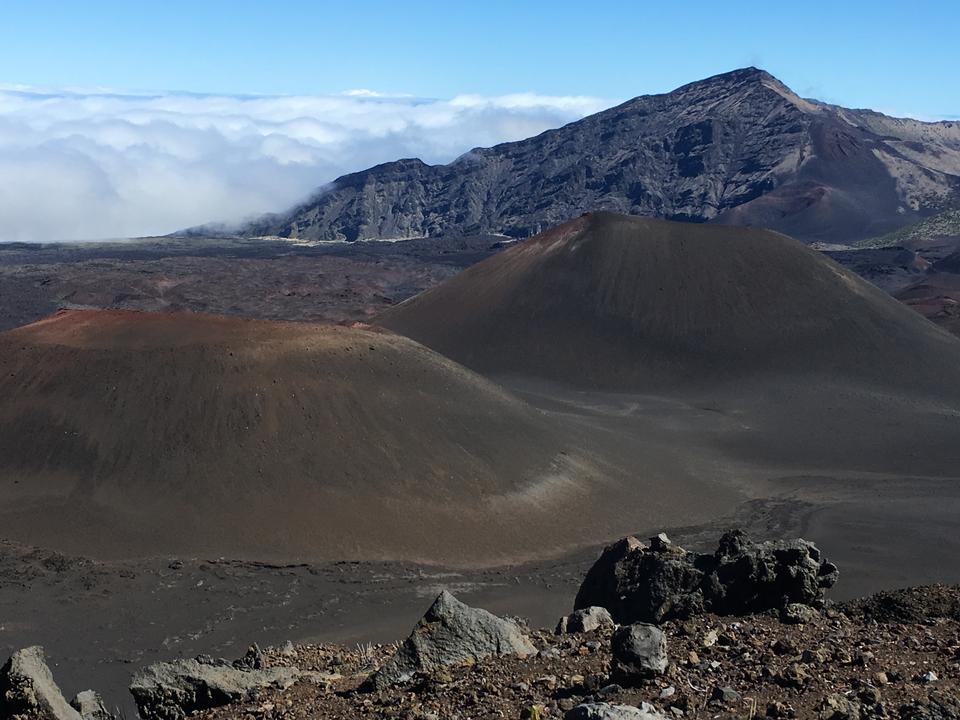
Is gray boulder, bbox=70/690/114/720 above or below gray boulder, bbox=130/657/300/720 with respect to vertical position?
below

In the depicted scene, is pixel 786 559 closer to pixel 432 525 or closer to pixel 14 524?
pixel 432 525

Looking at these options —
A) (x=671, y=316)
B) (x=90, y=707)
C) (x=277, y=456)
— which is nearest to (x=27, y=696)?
(x=90, y=707)

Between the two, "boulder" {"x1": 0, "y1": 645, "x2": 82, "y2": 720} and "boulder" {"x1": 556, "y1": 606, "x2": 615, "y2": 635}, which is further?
"boulder" {"x1": 556, "y1": 606, "x2": 615, "y2": 635}

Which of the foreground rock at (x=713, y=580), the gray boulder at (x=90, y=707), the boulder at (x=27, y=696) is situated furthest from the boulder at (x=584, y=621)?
the boulder at (x=27, y=696)

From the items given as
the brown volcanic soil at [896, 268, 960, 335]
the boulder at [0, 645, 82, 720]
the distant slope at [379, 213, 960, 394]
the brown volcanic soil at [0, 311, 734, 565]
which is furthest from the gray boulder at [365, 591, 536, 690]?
the brown volcanic soil at [896, 268, 960, 335]

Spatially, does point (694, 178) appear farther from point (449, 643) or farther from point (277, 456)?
point (449, 643)

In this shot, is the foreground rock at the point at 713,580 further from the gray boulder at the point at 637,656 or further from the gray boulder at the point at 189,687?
the gray boulder at the point at 189,687

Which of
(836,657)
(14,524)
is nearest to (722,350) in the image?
(14,524)

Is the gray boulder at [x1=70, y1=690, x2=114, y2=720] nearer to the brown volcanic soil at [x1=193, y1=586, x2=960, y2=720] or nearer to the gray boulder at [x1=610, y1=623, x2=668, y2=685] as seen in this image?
the brown volcanic soil at [x1=193, y1=586, x2=960, y2=720]
